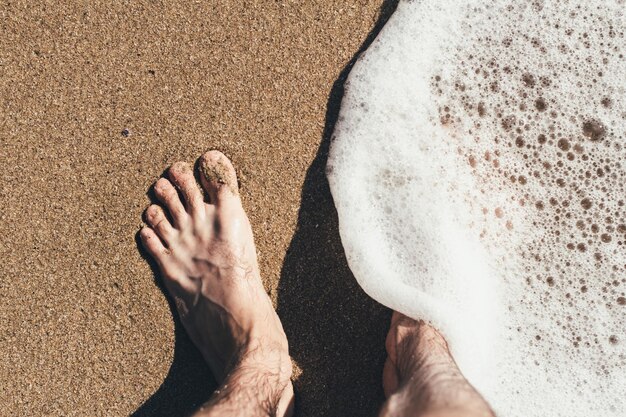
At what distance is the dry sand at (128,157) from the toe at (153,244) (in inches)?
1.6

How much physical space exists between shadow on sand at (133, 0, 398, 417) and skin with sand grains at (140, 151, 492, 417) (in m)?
0.06

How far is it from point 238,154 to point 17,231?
2.56 ft

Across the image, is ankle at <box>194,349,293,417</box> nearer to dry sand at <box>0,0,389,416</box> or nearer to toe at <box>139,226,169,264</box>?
dry sand at <box>0,0,389,416</box>

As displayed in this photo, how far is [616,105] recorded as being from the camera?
1.95 m

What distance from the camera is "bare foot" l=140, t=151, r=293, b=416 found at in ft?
5.88

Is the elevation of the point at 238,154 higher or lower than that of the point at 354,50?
lower

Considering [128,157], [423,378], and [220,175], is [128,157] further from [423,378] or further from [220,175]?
[423,378]

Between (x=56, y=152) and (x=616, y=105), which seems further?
(x=616, y=105)

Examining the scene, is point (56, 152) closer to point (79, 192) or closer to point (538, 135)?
point (79, 192)

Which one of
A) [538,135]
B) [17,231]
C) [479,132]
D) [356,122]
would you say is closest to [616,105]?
[538,135]

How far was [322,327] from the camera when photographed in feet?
6.05

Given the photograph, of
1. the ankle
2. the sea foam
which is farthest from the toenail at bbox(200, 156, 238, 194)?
the ankle

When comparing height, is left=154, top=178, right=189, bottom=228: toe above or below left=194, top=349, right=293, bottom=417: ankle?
above

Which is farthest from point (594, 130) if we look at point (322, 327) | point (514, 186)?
point (322, 327)
